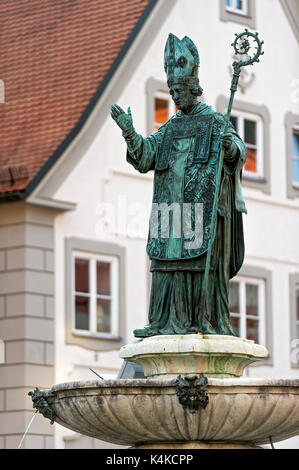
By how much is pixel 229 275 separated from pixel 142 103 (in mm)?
15875

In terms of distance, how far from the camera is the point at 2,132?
94.3 feet

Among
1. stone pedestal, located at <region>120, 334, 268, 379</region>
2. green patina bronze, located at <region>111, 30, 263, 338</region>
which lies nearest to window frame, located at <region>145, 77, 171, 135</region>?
green patina bronze, located at <region>111, 30, 263, 338</region>

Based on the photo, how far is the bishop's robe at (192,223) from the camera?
44.1 feet

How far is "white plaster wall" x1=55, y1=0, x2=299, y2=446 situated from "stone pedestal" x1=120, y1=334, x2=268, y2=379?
567 inches

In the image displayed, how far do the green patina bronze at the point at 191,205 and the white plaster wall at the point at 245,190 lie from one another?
45.9ft

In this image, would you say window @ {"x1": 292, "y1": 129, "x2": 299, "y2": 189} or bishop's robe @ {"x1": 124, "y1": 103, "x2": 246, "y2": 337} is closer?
bishop's robe @ {"x1": 124, "y1": 103, "x2": 246, "y2": 337}

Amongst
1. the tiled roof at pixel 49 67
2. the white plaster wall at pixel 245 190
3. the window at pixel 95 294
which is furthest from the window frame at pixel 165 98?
the window at pixel 95 294

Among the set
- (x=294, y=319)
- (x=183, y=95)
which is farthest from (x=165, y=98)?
(x=183, y=95)

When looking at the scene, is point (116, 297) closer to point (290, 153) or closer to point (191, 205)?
point (290, 153)

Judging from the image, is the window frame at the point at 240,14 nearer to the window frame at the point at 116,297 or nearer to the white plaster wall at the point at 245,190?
the white plaster wall at the point at 245,190

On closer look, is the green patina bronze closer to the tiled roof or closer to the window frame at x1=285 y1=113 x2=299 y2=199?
the tiled roof

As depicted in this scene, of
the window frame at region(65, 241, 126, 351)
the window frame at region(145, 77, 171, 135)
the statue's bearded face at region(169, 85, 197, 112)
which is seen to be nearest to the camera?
the statue's bearded face at region(169, 85, 197, 112)

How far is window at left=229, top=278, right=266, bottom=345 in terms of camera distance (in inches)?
1195

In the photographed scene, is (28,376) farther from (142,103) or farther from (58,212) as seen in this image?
(142,103)
